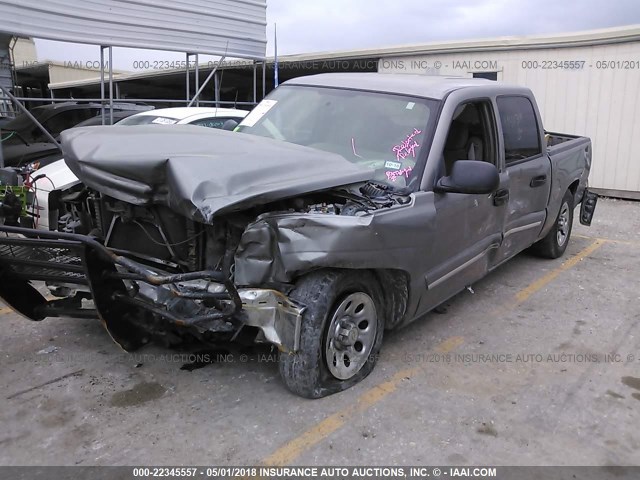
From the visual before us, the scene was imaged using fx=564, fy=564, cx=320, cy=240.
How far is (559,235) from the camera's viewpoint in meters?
6.57

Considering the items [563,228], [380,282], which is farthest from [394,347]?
[563,228]

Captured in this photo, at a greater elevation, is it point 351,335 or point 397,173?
point 397,173

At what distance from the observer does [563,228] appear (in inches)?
261

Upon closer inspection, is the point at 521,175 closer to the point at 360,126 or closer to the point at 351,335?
the point at 360,126

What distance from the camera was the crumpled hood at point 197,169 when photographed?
2.83 m

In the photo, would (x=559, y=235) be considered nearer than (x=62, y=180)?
No

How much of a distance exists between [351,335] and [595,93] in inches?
374

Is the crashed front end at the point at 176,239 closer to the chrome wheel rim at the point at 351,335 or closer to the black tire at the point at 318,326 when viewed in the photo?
the black tire at the point at 318,326

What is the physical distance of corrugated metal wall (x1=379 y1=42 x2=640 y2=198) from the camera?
406 inches

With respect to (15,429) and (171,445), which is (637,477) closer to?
(171,445)

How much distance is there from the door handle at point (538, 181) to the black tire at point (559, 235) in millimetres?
1015

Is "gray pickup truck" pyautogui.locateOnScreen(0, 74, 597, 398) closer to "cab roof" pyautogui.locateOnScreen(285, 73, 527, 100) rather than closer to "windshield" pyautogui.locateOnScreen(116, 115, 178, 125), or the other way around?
"cab roof" pyautogui.locateOnScreen(285, 73, 527, 100)

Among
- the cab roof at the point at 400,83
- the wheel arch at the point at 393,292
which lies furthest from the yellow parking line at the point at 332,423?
the cab roof at the point at 400,83

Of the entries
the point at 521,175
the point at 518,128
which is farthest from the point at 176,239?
the point at 518,128
